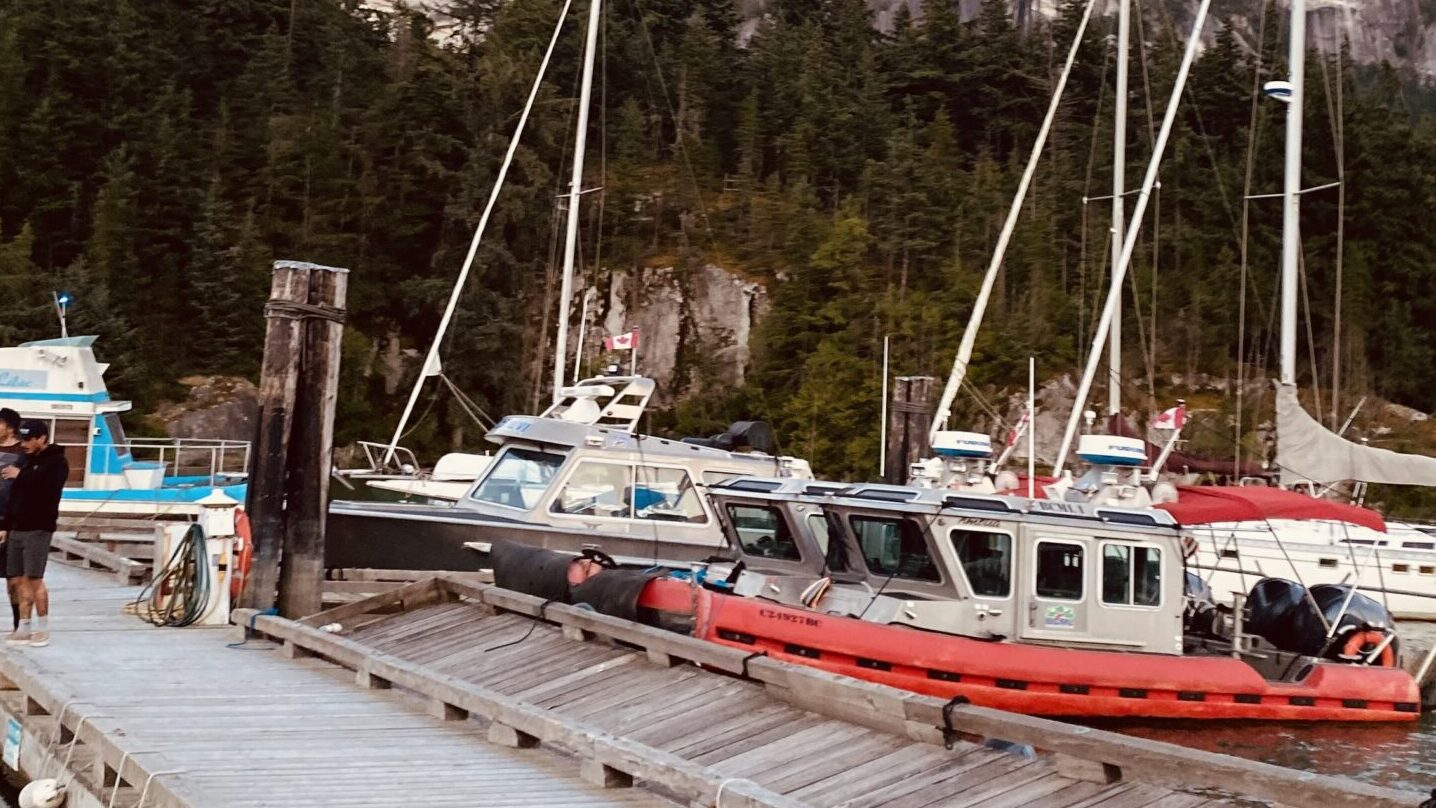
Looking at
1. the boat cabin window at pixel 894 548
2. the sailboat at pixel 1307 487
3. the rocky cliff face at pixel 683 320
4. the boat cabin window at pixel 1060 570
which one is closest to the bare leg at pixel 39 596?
the boat cabin window at pixel 894 548

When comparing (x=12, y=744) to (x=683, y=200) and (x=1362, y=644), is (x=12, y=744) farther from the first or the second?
(x=683, y=200)

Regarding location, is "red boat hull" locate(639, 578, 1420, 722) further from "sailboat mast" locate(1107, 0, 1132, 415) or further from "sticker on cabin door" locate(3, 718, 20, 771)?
"sailboat mast" locate(1107, 0, 1132, 415)

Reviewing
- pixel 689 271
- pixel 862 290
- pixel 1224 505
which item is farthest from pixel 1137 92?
pixel 1224 505

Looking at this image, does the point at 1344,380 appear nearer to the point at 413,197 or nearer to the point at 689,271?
the point at 689,271

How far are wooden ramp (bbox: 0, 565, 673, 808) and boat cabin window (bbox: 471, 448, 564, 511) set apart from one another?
594 cm

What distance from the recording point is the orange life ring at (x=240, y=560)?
1298cm

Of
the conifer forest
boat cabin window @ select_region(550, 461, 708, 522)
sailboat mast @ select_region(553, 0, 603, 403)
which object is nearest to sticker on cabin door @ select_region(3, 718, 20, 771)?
boat cabin window @ select_region(550, 461, 708, 522)

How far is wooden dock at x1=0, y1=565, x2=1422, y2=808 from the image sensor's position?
6.91m

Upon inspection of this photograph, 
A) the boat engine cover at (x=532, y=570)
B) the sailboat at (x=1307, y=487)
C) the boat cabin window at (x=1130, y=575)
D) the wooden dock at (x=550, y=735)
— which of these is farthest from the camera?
the sailboat at (x=1307, y=487)

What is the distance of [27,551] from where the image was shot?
10594mm

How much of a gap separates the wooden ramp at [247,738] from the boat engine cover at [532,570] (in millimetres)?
2851

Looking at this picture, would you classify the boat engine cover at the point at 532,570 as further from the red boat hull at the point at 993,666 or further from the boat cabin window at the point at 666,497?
the boat cabin window at the point at 666,497

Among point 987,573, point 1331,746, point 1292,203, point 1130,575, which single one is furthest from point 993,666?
point 1292,203

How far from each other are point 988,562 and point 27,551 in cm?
825
